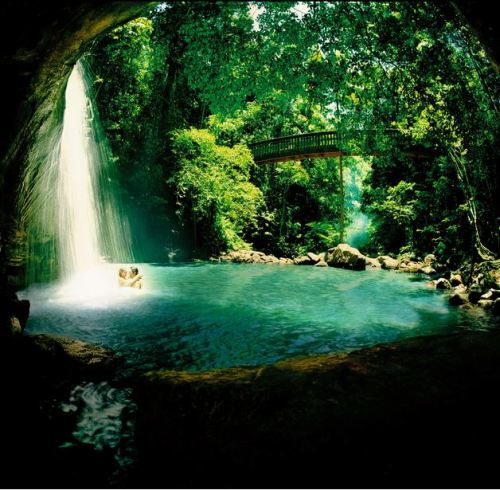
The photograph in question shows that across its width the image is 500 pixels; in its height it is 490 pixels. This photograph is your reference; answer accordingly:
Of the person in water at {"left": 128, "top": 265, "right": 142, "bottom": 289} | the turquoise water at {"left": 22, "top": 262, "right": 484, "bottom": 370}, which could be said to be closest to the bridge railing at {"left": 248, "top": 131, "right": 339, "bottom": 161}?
the turquoise water at {"left": 22, "top": 262, "right": 484, "bottom": 370}

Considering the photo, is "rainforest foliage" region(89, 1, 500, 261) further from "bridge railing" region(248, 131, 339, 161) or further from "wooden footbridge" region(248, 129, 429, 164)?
"bridge railing" region(248, 131, 339, 161)

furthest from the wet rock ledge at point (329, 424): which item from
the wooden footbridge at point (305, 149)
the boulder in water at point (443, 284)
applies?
the wooden footbridge at point (305, 149)

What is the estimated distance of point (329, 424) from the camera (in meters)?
3.21

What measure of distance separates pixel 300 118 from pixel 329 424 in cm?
3093

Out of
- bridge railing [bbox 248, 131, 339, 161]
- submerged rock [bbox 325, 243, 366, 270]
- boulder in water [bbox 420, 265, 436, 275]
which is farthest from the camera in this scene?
bridge railing [bbox 248, 131, 339, 161]

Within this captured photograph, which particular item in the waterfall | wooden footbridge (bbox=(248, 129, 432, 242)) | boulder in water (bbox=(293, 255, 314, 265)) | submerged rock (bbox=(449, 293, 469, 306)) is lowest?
submerged rock (bbox=(449, 293, 469, 306))

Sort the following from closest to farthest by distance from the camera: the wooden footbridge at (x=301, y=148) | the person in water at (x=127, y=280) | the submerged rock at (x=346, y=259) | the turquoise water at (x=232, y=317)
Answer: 1. the turquoise water at (x=232, y=317)
2. the person in water at (x=127, y=280)
3. the submerged rock at (x=346, y=259)
4. the wooden footbridge at (x=301, y=148)

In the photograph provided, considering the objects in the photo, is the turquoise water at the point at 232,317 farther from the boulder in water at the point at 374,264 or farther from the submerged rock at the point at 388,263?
the boulder in water at the point at 374,264

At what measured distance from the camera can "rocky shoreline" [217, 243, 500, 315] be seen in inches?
428

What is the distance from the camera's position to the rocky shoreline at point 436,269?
1086 centimetres

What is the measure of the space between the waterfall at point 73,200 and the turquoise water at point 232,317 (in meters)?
1.35

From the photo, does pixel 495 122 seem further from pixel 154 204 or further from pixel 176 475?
pixel 154 204

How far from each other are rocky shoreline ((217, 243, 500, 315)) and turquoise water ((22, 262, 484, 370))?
29.8 inches

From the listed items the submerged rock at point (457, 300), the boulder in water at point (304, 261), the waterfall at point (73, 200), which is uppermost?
the waterfall at point (73, 200)
